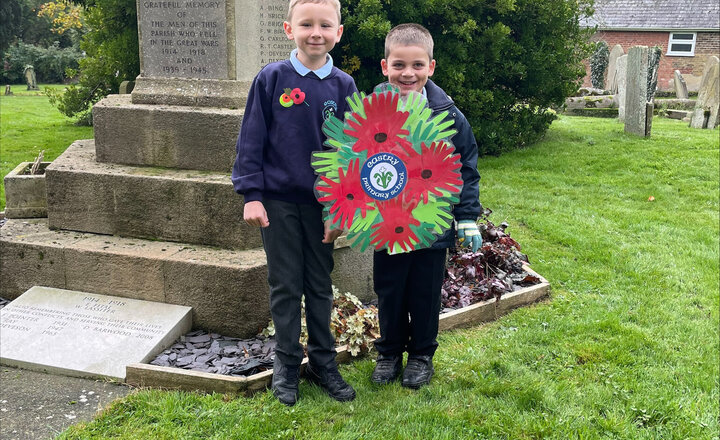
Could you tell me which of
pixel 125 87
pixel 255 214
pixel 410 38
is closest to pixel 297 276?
pixel 255 214

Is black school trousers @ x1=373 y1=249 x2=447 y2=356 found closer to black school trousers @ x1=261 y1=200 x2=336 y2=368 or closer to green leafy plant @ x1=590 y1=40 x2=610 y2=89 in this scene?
black school trousers @ x1=261 y1=200 x2=336 y2=368

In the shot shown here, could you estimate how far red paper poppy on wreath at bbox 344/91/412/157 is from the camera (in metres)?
2.85

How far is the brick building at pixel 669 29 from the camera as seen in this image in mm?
26688

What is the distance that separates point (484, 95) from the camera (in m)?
9.91

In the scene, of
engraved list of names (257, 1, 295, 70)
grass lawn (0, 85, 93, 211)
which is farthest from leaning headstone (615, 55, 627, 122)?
grass lawn (0, 85, 93, 211)

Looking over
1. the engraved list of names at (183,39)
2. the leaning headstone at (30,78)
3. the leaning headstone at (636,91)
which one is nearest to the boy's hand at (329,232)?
the engraved list of names at (183,39)

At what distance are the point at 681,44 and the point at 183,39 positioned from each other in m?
28.2

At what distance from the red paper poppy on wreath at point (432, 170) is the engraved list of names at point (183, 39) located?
7.72ft

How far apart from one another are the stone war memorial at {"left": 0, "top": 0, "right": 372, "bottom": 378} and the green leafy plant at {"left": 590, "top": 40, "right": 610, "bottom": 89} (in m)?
23.4

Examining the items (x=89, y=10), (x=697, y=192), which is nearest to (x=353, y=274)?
(x=697, y=192)

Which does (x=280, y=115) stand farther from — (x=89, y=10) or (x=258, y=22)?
(x=89, y=10)

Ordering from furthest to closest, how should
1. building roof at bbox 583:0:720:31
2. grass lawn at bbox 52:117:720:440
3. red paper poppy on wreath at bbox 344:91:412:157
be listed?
1. building roof at bbox 583:0:720:31
2. grass lawn at bbox 52:117:720:440
3. red paper poppy on wreath at bbox 344:91:412:157

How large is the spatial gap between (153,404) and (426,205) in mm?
1767

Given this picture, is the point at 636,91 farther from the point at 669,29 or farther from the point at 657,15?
the point at 657,15
